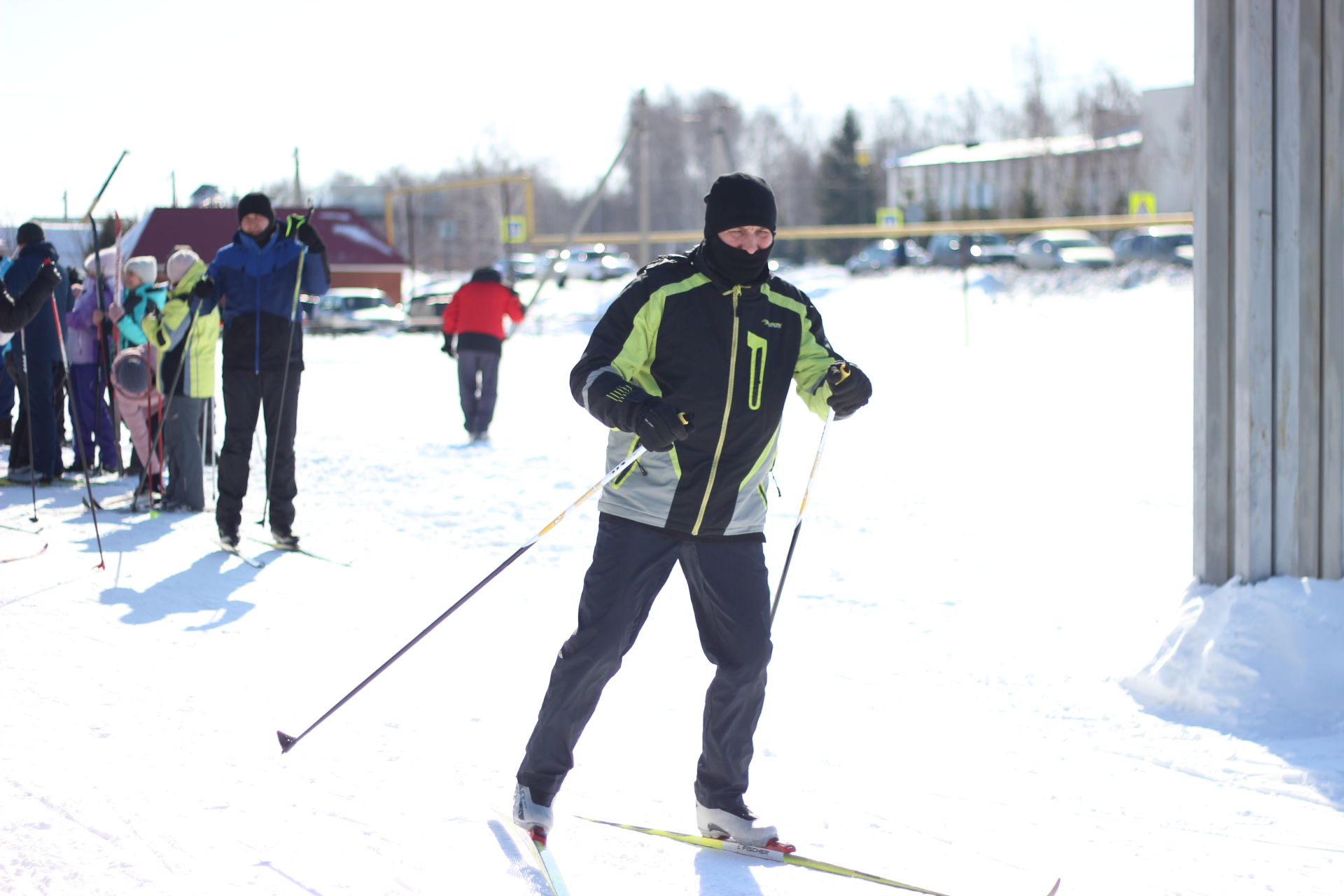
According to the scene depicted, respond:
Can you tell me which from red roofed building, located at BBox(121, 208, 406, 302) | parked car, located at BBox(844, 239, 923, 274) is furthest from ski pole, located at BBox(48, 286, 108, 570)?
parked car, located at BBox(844, 239, 923, 274)

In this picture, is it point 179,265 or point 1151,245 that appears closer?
point 179,265

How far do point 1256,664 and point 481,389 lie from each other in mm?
7415

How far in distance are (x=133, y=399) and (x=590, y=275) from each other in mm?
36452

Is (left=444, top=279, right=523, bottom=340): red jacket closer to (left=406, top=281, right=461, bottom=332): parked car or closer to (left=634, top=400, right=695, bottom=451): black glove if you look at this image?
(left=634, top=400, right=695, bottom=451): black glove

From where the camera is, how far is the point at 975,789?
133 inches

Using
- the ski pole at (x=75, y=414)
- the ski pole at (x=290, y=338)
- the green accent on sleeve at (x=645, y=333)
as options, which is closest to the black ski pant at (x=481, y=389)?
the ski pole at (x=75, y=414)

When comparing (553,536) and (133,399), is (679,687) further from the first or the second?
(133,399)

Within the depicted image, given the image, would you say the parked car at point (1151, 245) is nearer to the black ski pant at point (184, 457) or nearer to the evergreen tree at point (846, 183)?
the black ski pant at point (184, 457)

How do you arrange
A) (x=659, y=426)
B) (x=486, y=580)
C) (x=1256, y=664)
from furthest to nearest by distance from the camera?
1. (x=1256, y=664)
2. (x=486, y=580)
3. (x=659, y=426)

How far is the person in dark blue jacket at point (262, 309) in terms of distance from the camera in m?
6.03

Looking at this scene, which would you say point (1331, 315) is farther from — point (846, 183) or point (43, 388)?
point (846, 183)

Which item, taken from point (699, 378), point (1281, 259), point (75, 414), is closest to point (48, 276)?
point (75, 414)

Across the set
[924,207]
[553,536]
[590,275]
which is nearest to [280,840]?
[553,536]

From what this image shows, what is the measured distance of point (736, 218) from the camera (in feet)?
9.25
